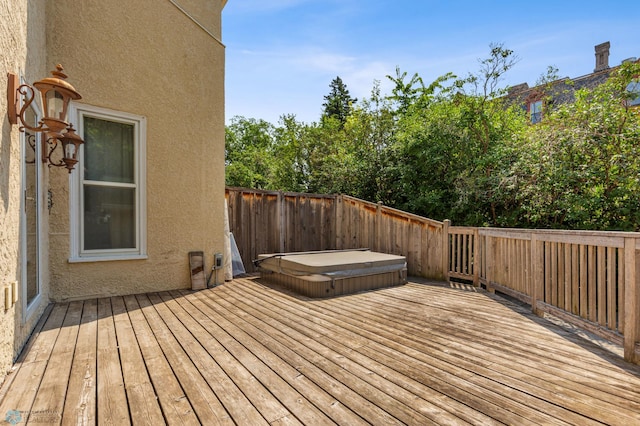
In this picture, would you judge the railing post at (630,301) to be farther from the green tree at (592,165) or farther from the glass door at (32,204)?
the glass door at (32,204)

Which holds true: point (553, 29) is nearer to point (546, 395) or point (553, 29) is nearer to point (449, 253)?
point (449, 253)

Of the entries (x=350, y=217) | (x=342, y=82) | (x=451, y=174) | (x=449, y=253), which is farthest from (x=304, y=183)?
(x=342, y=82)

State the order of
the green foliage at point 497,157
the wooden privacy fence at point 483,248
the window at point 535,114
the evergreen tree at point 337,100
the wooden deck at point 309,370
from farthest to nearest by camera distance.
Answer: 1. the evergreen tree at point 337,100
2. the window at point 535,114
3. the green foliage at point 497,157
4. the wooden privacy fence at point 483,248
5. the wooden deck at point 309,370

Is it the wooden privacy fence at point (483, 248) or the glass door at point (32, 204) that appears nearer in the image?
the wooden privacy fence at point (483, 248)

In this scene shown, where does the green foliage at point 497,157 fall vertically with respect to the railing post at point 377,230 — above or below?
above

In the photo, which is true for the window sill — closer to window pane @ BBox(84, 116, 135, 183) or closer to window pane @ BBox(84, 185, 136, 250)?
window pane @ BBox(84, 185, 136, 250)

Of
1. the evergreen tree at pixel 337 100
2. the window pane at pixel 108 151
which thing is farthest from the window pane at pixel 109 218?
the evergreen tree at pixel 337 100

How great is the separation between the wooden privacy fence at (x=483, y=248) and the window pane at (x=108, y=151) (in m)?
1.76

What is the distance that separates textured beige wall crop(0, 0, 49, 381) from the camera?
1941mm

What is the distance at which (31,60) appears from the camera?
2785 millimetres

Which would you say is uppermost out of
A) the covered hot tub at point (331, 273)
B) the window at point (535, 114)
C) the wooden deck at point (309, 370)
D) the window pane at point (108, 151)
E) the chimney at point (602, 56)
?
the chimney at point (602, 56)

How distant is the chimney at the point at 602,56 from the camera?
14.6m

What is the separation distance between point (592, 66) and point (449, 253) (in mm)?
16859

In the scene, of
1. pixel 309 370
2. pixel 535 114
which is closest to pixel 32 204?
pixel 309 370
